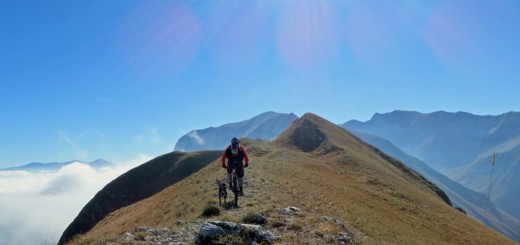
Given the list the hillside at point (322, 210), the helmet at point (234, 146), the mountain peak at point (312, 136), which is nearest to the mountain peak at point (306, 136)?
the mountain peak at point (312, 136)

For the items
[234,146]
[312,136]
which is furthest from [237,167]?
[312,136]

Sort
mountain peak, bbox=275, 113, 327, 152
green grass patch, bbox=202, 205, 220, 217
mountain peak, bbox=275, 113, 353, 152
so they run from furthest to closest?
mountain peak, bbox=275, 113, 327, 152 → mountain peak, bbox=275, 113, 353, 152 → green grass patch, bbox=202, 205, 220, 217

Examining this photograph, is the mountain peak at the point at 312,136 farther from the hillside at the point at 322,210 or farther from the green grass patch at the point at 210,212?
the green grass patch at the point at 210,212

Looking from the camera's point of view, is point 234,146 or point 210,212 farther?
point 234,146

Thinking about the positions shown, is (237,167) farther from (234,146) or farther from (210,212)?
(210,212)

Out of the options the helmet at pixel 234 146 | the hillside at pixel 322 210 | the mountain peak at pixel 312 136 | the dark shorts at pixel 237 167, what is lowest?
the hillside at pixel 322 210

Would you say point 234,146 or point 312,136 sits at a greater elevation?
point 312,136

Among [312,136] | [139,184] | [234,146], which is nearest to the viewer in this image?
[234,146]

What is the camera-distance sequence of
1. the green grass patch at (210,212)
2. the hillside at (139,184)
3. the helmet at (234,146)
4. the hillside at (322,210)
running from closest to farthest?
the hillside at (322,210)
the green grass patch at (210,212)
the helmet at (234,146)
the hillside at (139,184)

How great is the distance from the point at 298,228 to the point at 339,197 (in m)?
19.4

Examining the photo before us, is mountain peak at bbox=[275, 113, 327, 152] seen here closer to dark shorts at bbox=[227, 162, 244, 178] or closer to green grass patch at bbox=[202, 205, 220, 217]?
dark shorts at bbox=[227, 162, 244, 178]

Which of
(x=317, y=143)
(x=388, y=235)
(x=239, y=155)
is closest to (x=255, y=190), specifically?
(x=239, y=155)

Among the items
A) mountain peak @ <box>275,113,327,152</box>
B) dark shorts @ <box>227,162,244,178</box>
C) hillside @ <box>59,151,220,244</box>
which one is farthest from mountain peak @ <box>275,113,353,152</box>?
dark shorts @ <box>227,162,244,178</box>

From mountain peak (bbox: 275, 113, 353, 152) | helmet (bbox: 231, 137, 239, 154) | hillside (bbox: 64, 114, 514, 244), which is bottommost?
hillside (bbox: 64, 114, 514, 244)
